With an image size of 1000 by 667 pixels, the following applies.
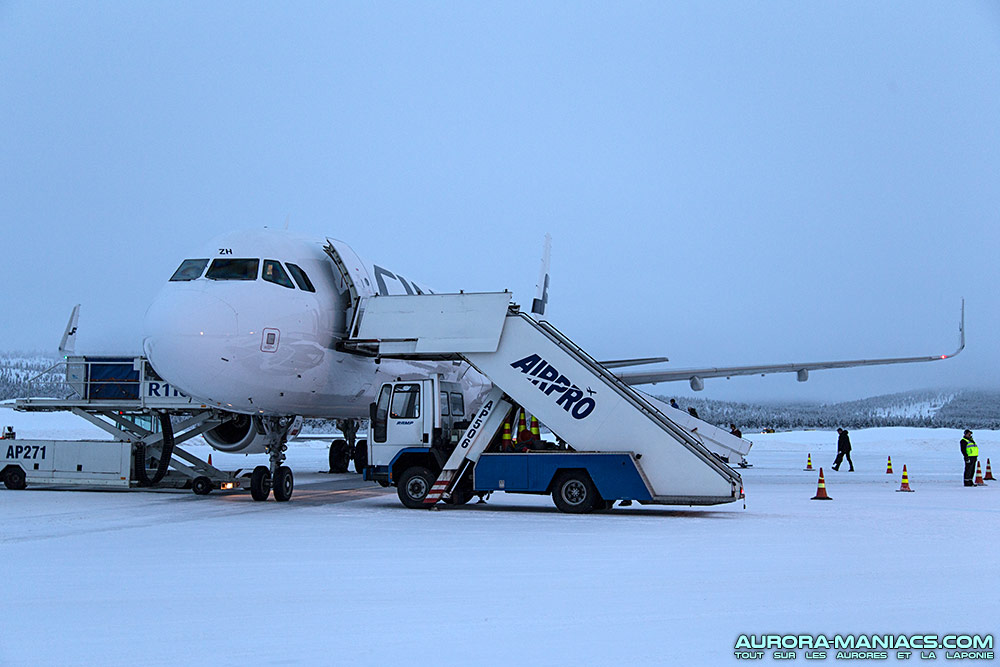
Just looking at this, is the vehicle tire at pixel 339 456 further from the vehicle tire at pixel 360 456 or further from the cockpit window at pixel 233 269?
the cockpit window at pixel 233 269

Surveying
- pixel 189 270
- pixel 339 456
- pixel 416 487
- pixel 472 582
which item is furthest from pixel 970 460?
pixel 189 270

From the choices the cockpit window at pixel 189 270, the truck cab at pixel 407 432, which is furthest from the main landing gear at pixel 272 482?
the cockpit window at pixel 189 270

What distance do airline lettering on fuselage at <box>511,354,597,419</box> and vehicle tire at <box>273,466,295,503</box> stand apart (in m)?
4.60

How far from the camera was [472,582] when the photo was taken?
24.3 feet

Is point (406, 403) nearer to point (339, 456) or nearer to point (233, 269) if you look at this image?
point (233, 269)

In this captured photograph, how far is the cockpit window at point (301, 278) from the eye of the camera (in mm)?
14953

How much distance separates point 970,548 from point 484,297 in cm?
786

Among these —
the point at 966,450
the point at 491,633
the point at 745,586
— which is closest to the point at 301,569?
the point at 491,633

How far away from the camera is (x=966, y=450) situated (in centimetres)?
2047

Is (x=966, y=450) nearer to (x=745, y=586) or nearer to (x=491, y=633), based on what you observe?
(x=745, y=586)

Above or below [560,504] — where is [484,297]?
above

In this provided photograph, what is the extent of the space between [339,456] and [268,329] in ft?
37.7

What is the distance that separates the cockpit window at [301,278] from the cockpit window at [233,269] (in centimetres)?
59

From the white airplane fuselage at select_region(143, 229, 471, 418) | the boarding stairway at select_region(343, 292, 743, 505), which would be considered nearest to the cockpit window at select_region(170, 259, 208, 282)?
the white airplane fuselage at select_region(143, 229, 471, 418)
